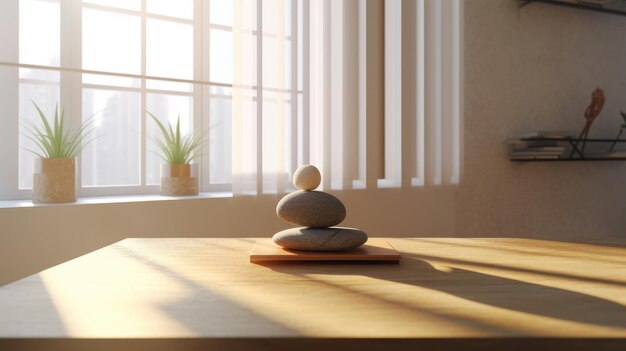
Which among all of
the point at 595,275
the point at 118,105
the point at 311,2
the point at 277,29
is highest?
the point at 311,2

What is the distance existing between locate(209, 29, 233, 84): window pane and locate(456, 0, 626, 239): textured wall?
1415mm

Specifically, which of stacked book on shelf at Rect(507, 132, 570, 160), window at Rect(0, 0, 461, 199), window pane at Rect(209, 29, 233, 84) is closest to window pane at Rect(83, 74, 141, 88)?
window at Rect(0, 0, 461, 199)

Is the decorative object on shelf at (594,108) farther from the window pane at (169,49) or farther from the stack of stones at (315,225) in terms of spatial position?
the stack of stones at (315,225)

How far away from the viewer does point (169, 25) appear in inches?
100

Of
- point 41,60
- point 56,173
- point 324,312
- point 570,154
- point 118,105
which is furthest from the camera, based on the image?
point 570,154

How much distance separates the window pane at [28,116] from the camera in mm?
2213

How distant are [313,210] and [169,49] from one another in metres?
1.71

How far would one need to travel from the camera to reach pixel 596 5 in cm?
361

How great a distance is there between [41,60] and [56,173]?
0.50m

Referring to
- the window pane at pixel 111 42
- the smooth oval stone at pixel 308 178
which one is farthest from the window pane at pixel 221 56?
the smooth oval stone at pixel 308 178

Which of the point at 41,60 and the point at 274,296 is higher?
the point at 41,60

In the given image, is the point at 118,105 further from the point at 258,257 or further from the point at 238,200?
the point at 258,257

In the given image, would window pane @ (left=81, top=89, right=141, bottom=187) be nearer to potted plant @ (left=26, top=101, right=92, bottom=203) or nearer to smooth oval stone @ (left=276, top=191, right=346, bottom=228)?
potted plant @ (left=26, top=101, right=92, bottom=203)

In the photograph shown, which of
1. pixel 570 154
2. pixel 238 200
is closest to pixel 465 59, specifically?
pixel 570 154
